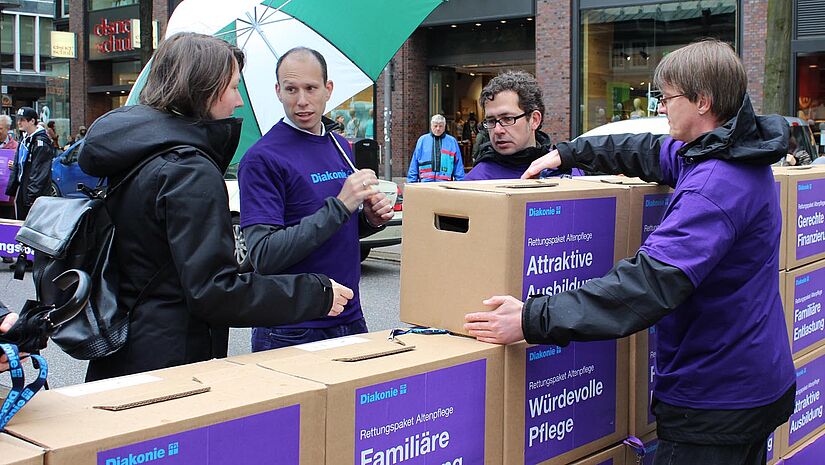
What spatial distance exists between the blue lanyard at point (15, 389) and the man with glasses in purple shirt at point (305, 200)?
1384mm

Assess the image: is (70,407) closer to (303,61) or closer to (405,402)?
(405,402)

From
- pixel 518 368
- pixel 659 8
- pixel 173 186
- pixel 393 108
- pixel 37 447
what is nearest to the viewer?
pixel 37 447

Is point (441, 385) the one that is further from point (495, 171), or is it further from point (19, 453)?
point (495, 171)

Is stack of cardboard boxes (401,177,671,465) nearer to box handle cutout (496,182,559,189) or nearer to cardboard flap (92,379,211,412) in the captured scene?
box handle cutout (496,182,559,189)

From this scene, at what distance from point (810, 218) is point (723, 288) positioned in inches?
63.3

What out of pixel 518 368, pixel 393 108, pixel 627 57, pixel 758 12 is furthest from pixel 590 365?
pixel 393 108

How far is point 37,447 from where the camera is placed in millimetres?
1610

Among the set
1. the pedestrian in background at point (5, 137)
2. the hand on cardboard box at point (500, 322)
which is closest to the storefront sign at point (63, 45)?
the pedestrian in background at point (5, 137)

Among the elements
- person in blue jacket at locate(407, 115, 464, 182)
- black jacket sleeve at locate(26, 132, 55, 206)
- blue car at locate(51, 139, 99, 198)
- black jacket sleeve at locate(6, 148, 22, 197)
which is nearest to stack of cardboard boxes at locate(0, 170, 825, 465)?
blue car at locate(51, 139, 99, 198)

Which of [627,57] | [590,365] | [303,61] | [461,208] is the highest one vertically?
[627,57]

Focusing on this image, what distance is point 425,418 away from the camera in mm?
2271

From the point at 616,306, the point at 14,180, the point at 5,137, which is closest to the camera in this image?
the point at 616,306

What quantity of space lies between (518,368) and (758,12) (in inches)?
698

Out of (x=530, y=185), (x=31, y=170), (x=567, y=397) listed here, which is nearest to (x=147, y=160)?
(x=530, y=185)
